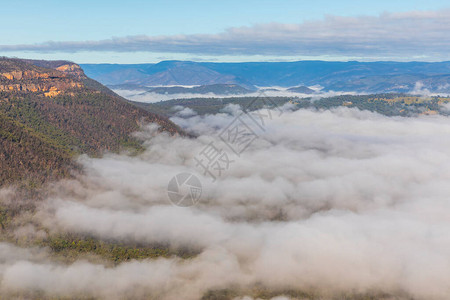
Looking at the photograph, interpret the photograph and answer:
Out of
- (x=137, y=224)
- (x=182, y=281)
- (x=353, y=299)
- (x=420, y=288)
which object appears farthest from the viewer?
(x=137, y=224)

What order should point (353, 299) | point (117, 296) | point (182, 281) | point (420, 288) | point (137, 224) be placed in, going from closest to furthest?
1. point (117, 296)
2. point (182, 281)
3. point (353, 299)
4. point (420, 288)
5. point (137, 224)

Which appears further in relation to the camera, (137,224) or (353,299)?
(137,224)

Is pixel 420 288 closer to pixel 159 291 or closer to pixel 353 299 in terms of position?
pixel 353 299

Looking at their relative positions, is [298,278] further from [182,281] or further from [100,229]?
[100,229]

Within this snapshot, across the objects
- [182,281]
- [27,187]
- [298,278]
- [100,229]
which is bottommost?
[298,278]

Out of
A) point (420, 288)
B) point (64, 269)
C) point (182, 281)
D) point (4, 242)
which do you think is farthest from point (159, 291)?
point (420, 288)

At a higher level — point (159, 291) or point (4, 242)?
point (4, 242)

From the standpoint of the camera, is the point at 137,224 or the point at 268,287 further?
the point at 137,224

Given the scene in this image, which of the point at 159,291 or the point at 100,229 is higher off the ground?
the point at 100,229

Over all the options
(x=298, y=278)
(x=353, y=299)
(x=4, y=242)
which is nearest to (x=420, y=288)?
(x=353, y=299)
